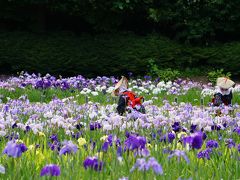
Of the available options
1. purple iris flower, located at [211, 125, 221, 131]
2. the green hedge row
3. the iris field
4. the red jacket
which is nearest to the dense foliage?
the green hedge row

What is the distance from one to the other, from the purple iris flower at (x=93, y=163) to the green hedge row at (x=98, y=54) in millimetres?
12517

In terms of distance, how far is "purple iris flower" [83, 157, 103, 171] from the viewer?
260 cm

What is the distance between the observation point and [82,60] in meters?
15.2

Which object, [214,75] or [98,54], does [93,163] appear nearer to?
[214,75]

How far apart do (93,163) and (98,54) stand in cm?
1286

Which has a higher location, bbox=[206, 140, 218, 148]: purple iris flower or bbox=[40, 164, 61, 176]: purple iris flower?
bbox=[40, 164, 61, 176]: purple iris flower

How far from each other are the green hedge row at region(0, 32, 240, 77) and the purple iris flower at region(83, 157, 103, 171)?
12517 millimetres

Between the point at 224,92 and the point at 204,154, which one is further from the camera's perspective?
the point at 224,92

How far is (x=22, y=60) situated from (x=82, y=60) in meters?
1.89

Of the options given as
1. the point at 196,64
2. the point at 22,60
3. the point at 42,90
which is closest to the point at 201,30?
the point at 196,64

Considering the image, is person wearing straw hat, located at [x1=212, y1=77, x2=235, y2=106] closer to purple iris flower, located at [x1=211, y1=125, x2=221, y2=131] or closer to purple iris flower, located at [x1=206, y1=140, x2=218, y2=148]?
purple iris flower, located at [x1=211, y1=125, x2=221, y2=131]

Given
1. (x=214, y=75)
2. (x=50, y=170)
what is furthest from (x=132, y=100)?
(x=214, y=75)

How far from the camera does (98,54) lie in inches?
605

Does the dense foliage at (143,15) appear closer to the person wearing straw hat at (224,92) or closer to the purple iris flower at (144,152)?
the person wearing straw hat at (224,92)
